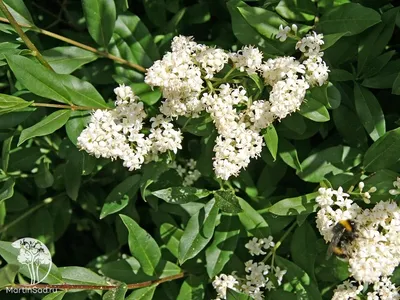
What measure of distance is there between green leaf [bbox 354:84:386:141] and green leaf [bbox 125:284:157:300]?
1.43m

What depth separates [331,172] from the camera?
3.33 m

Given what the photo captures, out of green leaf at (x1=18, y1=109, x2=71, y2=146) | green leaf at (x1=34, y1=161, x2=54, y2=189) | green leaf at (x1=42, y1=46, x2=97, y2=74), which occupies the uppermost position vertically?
green leaf at (x1=42, y1=46, x2=97, y2=74)

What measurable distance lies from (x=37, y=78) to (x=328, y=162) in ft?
5.17

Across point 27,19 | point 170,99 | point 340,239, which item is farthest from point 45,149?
point 340,239

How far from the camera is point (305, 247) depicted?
340 centimetres

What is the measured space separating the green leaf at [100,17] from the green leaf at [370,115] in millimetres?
1404

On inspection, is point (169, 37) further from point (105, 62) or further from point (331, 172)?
point (331, 172)

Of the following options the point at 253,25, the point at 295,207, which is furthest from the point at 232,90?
the point at 295,207

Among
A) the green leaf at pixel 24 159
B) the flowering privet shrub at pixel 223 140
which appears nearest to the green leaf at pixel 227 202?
the flowering privet shrub at pixel 223 140

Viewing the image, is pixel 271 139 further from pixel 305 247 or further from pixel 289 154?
pixel 305 247

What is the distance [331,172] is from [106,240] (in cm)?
181

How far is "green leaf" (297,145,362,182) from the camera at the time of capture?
3.31 m

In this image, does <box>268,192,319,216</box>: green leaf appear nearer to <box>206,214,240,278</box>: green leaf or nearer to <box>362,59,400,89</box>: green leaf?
<box>206,214,240,278</box>: green leaf

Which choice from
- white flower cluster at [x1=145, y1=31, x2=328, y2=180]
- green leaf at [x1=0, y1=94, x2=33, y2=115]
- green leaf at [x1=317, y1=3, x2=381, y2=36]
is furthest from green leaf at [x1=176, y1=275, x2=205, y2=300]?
green leaf at [x1=317, y1=3, x2=381, y2=36]
